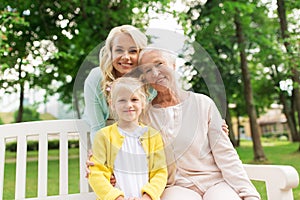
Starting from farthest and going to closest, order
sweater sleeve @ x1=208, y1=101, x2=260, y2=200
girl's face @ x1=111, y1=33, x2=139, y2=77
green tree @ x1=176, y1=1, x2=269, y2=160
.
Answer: green tree @ x1=176, y1=1, x2=269, y2=160 < sweater sleeve @ x1=208, y1=101, x2=260, y2=200 < girl's face @ x1=111, y1=33, x2=139, y2=77

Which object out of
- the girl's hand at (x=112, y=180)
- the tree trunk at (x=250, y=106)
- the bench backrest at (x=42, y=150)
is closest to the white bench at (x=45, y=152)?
the bench backrest at (x=42, y=150)

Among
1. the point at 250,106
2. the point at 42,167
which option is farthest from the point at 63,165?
the point at 250,106

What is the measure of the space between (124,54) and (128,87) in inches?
6.8

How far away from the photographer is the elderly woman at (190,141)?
158 cm

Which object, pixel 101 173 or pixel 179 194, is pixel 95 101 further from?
pixel 179 194

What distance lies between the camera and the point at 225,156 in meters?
1.76

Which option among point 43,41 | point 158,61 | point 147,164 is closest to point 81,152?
point 147,164

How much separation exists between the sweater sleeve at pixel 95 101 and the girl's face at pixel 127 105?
0.13 metres

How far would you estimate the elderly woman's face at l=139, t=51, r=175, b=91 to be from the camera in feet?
5.06

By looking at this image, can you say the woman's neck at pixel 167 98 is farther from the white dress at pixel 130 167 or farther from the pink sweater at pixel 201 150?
the white dress at pixel 130 167

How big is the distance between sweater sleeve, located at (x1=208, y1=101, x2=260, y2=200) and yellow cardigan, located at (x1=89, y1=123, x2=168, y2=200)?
A: 12.5 inches

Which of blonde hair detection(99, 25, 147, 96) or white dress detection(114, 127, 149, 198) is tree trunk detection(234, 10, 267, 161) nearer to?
blonde hair detection(99, 25, 147, 96)

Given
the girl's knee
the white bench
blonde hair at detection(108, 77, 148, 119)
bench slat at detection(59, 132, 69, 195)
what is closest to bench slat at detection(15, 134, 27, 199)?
the white bench

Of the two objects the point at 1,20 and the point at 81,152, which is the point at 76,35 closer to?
the point at 1,20
